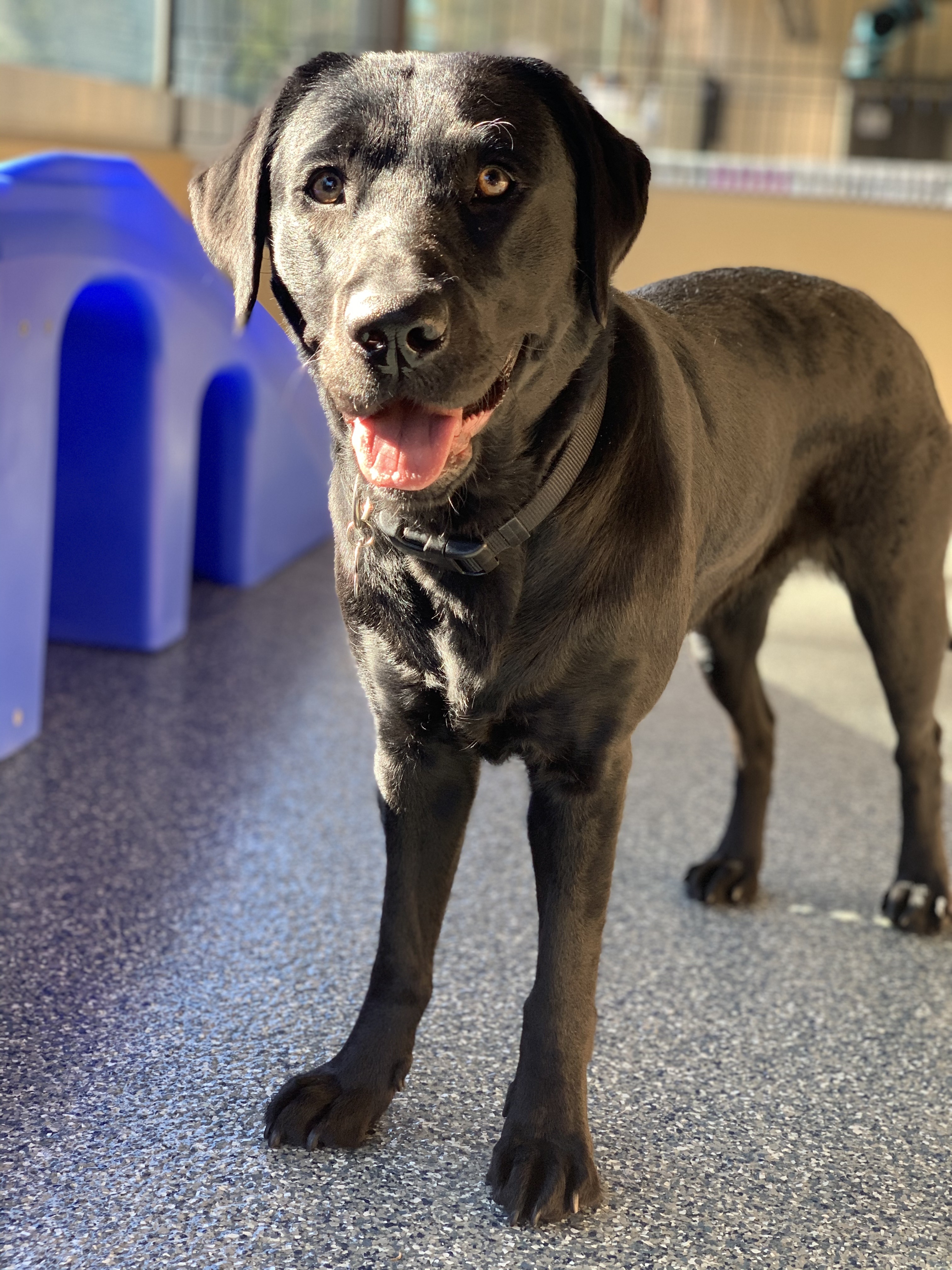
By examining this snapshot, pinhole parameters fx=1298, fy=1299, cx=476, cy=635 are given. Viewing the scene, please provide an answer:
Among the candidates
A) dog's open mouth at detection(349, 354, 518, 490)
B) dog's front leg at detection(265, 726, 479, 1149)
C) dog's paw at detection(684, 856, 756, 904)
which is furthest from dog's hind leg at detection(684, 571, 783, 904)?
dog's open mouth at detection(349, 354, 518, 490)

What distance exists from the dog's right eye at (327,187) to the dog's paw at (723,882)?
1.21 m

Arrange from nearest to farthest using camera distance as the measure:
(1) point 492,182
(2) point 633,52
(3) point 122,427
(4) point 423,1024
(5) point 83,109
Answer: (1) point 492,182 → (4) point 423,1024 → (3) point 122,427 → (5) point 83,109 → (2) point 633,52

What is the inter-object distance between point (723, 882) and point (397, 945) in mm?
729

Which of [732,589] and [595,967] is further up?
[732,589]

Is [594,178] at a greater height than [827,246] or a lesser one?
greater

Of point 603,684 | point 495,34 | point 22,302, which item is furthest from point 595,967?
point 495,34

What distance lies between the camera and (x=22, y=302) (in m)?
2.19

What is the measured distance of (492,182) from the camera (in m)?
1.15

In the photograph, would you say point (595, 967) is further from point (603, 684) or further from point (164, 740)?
point (164, 740)

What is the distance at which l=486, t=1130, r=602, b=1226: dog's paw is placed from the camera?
48.8 inches

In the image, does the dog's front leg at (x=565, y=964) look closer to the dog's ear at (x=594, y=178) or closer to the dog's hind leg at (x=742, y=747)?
the dog's ear at (x=594, y=178)

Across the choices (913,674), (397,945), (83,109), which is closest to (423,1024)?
(397,945)

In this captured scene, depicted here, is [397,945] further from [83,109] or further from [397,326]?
[83,109]

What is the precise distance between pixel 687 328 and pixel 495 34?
7174 mm
